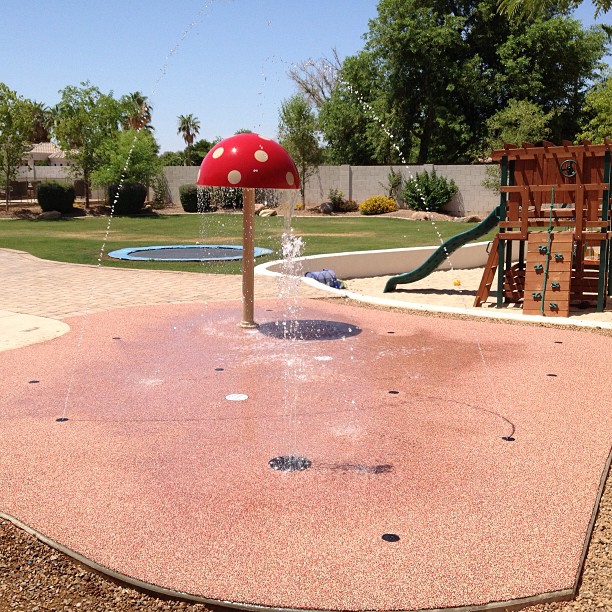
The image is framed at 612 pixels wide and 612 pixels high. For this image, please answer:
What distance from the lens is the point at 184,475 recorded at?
16.7 ft

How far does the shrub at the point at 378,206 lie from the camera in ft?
121

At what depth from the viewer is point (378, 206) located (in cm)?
3688

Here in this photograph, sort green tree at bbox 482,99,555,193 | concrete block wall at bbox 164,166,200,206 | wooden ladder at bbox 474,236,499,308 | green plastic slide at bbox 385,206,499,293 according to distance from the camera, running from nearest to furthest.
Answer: wooden ladder at bbox 474,236,499,308
green plastic slide at bbox 385,206,499,293
green tree at bbox 482,99,555,193
concrete block wall at bbox 164,166,200,206

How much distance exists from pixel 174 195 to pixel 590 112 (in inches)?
984

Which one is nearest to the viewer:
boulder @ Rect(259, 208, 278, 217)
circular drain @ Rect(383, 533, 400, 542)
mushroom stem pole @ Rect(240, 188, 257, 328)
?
circular drain @ Rect(383, 533, 400, 542)

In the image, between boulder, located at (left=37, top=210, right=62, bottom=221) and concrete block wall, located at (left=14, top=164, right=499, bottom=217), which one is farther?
concrete block wall, located at (left=14, top=164, right=499, bottom=217)

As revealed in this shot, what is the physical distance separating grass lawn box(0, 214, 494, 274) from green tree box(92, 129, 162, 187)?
13.0ft

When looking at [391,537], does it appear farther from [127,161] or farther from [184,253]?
[127,161]

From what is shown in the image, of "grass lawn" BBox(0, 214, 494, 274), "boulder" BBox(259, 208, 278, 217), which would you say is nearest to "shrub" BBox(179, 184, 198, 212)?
"grass lawn" BBox(0, 214, 494, 274)

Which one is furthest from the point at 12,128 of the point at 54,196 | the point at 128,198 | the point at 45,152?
the point at 45,152

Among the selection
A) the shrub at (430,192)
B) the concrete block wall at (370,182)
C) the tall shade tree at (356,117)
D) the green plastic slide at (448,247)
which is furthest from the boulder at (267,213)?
the green plastic slide at (448,247)

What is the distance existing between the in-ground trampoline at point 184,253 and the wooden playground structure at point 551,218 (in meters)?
7.62

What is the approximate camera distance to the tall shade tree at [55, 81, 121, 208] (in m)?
39.0

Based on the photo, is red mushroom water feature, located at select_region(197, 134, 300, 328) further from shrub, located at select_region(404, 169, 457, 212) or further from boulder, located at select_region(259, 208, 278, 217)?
boulder, located at select_region(259, 208, 278, 217)
